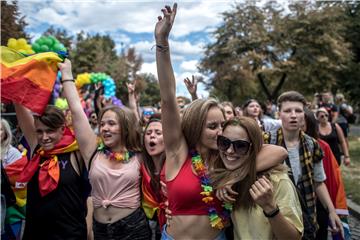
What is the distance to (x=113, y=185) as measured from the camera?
2832 mm

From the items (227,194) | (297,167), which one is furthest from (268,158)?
(297,167)

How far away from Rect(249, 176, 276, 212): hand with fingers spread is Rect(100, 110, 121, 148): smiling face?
4.57ft

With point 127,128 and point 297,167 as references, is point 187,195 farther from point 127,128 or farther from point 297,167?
point 297,167

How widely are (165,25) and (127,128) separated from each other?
43.1 inches

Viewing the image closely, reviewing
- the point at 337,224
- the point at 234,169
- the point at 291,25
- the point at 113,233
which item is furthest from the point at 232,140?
the point at 291,25

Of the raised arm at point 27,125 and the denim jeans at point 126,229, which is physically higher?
the raised arm at point 27,125

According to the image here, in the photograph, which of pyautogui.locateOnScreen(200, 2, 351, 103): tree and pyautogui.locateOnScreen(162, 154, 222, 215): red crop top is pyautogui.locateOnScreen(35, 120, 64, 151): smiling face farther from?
pyautogui.locateOnScreen(200, 2, 351, 103): tree

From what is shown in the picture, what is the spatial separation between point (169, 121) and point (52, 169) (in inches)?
42.3

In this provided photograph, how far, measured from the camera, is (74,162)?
2896mm

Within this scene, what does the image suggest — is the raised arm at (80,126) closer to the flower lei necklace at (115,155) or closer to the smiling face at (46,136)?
the flower lei necklace at (115,155)

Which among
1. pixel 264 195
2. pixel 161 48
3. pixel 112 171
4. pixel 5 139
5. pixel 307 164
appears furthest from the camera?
pixel 5 139

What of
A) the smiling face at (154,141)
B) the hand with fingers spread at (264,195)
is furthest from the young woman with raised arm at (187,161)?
the smiling face at (154,141)

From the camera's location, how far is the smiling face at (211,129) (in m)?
2.35

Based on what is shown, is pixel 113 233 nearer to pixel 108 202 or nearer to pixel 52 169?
pixel 108 202
